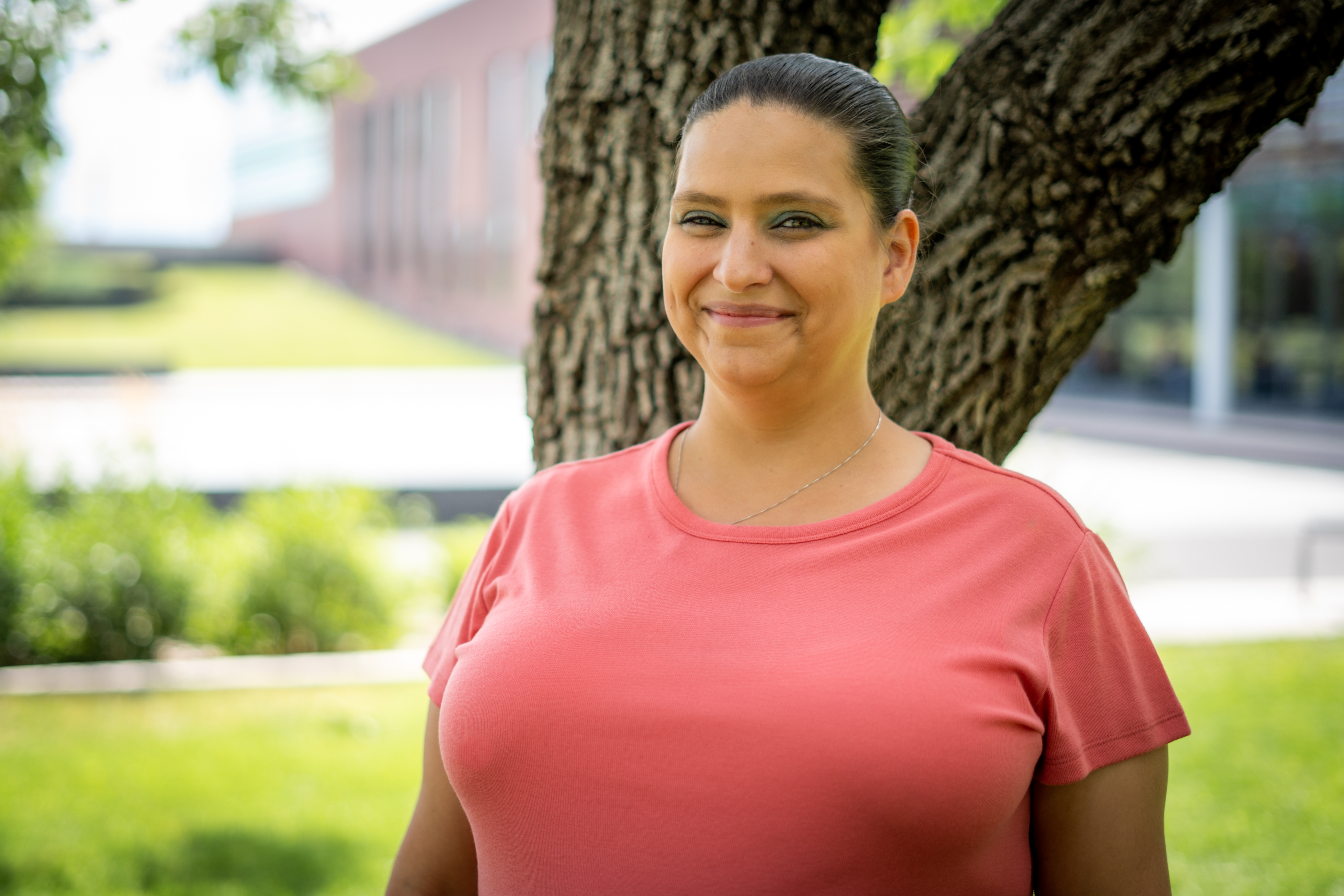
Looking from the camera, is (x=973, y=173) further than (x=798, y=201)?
Yes

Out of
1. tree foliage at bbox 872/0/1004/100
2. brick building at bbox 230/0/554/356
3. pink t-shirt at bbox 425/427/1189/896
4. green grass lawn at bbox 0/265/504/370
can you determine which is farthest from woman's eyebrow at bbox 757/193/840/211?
green grass lawn at bbox 0/265/504/370

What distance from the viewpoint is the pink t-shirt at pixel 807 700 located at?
150 centimetres

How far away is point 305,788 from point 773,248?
4559 mm

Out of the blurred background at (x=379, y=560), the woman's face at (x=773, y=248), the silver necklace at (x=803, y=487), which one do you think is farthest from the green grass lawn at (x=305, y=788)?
the woman's face at (x=773, y=248)

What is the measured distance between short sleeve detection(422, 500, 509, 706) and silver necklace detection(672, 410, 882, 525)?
28cm

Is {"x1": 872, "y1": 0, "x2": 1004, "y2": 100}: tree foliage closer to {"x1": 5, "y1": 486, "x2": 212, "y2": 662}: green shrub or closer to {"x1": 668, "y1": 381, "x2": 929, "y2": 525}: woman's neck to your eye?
{"x1": 668, "y1": 381, "x2": 929, "y2": 525}: woman's neck

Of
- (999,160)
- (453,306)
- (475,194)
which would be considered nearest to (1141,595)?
(999,160)

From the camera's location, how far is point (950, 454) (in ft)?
5.72

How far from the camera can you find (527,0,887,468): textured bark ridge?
8.36ft

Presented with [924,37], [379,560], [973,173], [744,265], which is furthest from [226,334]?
[744,265]

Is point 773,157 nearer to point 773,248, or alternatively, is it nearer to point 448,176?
point 773,248

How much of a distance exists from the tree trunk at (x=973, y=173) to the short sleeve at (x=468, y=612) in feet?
2.51

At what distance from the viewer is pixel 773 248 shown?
1614 mm

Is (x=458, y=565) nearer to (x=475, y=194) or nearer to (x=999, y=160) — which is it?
(x=999, y=160)
